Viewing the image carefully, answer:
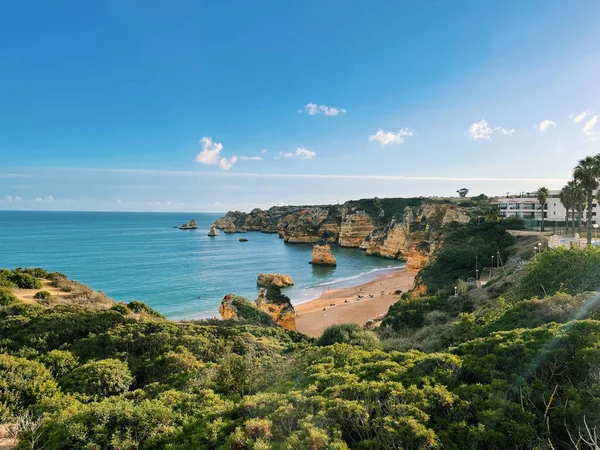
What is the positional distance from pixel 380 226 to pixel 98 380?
73.5 metres

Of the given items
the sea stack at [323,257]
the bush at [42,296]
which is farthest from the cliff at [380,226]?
the bush at [42,296]

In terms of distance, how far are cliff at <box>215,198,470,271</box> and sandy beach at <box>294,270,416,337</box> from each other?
10935 mm

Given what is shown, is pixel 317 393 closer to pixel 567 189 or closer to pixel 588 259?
pixel 588 259

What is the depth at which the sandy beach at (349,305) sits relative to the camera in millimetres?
28578

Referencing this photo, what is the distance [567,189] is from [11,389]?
1661 inches

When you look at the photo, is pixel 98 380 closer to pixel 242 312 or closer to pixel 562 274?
pixel 242 312

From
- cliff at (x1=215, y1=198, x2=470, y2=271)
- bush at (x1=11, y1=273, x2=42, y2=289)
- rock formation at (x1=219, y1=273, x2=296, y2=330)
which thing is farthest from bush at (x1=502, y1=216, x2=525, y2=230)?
bush at (x1=11, y1=273, x2=42, y2=289)

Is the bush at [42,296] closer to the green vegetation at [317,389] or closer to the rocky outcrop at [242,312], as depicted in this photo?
the green vegetation at [317,389]

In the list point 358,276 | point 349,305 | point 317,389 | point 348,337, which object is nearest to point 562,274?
point 348,337

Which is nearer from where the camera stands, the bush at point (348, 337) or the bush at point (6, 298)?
the bush at point (348, 337)

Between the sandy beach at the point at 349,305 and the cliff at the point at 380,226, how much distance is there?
35.9 ft

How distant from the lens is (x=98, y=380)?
7.95m

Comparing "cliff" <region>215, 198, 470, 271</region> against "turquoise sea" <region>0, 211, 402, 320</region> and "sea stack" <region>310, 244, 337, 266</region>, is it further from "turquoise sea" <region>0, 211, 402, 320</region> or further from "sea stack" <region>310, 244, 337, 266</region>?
"sea stack" <region>310, 244, 337, 266</region>

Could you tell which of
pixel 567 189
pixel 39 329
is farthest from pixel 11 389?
pixel 567 189
